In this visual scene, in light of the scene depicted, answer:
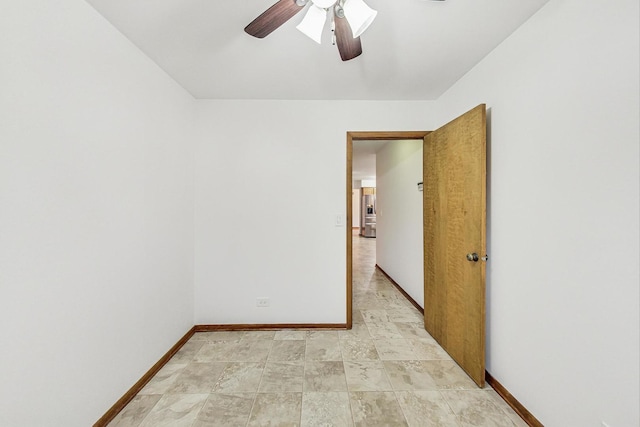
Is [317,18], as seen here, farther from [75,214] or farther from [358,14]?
[75,214]

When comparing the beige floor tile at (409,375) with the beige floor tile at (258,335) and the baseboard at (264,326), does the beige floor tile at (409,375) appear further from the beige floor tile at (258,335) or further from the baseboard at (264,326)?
the beige floor tile at (258,335)

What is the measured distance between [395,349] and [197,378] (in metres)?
1.65

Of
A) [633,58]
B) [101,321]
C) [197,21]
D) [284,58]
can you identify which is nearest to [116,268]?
[101,321]

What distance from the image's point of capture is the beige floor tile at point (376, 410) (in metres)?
1.52

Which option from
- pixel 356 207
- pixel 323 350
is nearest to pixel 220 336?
pixel 323 350

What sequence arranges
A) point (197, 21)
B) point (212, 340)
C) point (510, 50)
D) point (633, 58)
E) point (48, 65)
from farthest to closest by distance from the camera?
1. point (212, 340)
2. point (510, 50)
3. point (197, 21)
4. point (48, 65)
5. point (633, 58)

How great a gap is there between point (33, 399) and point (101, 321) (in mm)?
409

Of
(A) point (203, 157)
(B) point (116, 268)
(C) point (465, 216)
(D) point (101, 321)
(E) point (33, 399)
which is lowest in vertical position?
(E) point (33, 399)

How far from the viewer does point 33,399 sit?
1.12 metres

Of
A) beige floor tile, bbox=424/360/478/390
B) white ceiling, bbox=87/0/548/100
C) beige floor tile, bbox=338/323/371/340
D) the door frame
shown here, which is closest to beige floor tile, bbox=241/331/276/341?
beige floor tile, bbox=338/323/371/340

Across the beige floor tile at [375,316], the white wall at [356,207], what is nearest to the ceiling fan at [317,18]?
the beige floor tile at [375,316]

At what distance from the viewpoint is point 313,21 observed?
48.7 inches

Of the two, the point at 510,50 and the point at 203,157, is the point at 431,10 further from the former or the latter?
the point at 203,157

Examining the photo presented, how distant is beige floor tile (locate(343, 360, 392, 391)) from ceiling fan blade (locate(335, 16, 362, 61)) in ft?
7.14
